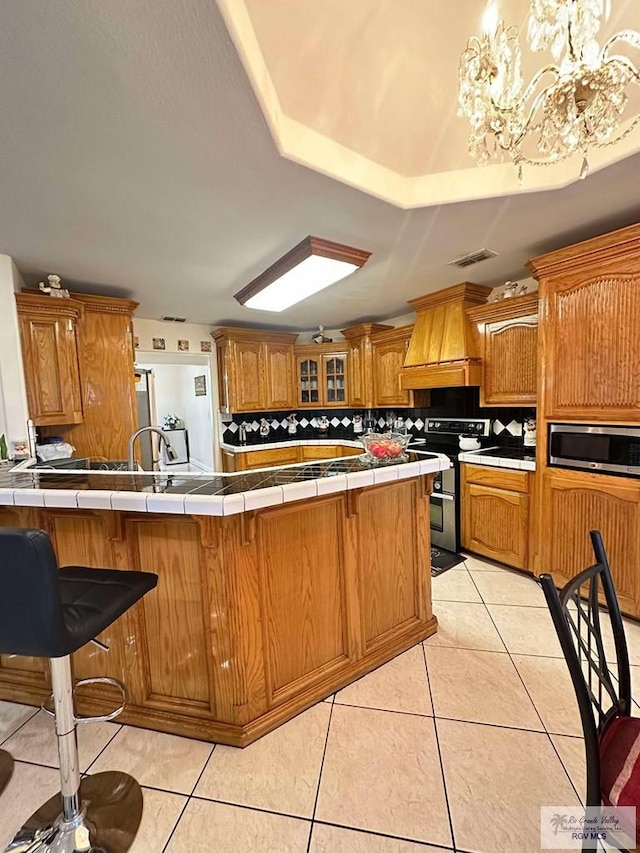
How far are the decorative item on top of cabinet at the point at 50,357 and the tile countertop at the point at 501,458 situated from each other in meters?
3.22

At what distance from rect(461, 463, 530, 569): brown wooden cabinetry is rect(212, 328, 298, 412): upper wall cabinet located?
2.53m

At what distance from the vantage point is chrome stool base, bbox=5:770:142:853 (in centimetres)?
112

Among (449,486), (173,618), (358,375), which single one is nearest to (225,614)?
(173,618)

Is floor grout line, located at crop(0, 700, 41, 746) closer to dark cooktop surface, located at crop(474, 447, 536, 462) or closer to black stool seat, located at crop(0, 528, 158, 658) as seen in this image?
black stool seat, located at crop(0, 528, 158, 658)

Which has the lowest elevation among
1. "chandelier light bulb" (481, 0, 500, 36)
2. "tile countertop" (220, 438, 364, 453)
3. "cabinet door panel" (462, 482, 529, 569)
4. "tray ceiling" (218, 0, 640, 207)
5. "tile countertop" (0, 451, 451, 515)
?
"cabinet door panel" (462, 482, 529, 569)

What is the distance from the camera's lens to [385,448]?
1.93 meters

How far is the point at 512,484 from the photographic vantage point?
2.83 m

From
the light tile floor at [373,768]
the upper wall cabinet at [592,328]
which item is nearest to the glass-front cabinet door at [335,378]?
the upper wall cabinet at [592,328]

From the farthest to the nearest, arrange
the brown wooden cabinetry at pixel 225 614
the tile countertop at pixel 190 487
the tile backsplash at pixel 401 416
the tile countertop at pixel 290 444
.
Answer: the tile countertop at pixel 290 444, the tile backsplash at pixel 401 416, the brown wooden cabinetry at pixel 225 614, the tile countertop at pixel 190 487

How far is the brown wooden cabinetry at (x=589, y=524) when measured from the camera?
2.18 meters

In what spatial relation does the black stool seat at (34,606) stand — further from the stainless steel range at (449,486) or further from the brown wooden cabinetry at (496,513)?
the stainless steel range at (449,486)

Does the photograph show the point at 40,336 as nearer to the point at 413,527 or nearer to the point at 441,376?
the point at 413,527

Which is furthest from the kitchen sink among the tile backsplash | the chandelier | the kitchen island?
the chandelier

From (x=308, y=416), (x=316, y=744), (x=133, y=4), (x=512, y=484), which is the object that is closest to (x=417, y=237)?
(x=133, y=4)
